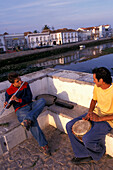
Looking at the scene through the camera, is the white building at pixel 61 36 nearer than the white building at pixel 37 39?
No

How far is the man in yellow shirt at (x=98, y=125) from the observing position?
265 centimetres

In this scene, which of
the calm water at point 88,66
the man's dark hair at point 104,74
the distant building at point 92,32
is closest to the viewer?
the man's dark hair at point 104,74

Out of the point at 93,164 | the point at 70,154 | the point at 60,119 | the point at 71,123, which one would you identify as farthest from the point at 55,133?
the point at 93,164

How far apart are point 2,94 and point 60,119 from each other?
5.89 ft

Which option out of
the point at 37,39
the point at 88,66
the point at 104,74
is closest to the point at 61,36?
the point at 37,39

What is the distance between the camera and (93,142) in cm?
269

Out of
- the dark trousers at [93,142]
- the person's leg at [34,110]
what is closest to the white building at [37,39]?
the person's leg at [34,110]

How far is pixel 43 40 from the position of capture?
5497 cm

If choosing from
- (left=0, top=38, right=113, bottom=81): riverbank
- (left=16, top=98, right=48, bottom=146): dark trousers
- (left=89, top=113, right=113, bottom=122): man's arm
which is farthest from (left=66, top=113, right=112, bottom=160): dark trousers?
(left=0, top=38, right=113, bottom=81): riverbank

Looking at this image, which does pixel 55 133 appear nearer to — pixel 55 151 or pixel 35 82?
pixel 55 151

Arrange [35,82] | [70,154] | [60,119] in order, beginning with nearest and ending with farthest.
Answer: [70,154], [60,119], [35,82]

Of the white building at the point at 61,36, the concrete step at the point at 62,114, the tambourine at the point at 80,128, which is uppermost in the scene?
the white building at the point at 61,36

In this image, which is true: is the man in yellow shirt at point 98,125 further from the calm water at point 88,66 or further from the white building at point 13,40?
the white building at point 13,40

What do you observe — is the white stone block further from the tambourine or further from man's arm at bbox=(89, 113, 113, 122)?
man's arm at bbox=(89, 113, 113, 122)
